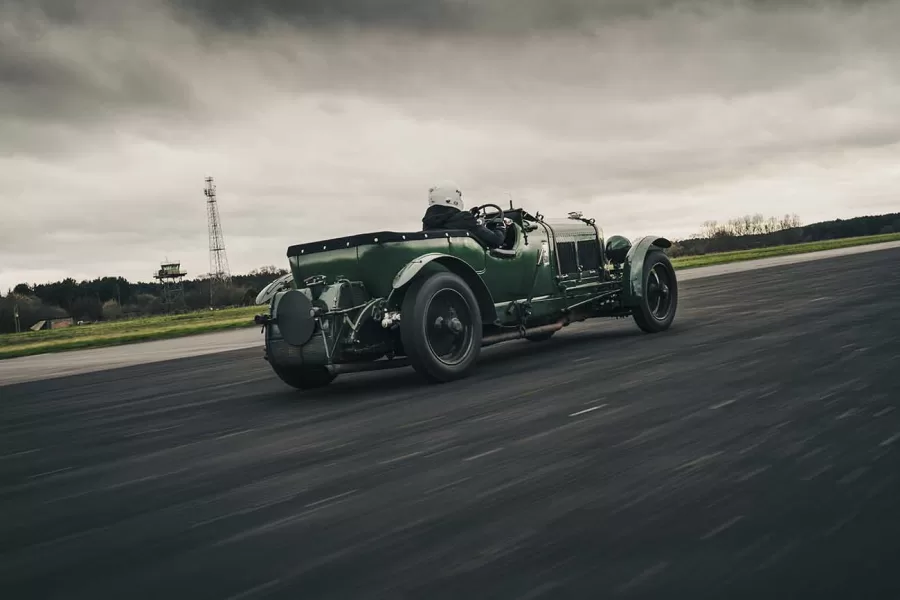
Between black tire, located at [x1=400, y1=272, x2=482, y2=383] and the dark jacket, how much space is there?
A: 760 mm

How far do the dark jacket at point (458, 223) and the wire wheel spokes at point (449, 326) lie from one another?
3.26ft

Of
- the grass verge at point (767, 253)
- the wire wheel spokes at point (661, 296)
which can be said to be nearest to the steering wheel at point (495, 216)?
the wire wheel spokes at point (661, 296)

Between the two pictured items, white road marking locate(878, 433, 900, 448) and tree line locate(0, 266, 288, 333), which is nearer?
white road marking locate(878, 433, 900, 448)

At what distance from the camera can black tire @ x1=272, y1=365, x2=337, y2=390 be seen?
835 centimetres

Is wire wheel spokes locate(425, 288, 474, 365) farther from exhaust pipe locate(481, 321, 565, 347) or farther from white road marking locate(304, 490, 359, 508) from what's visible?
white road marking locate(304, 490, 359, 508)

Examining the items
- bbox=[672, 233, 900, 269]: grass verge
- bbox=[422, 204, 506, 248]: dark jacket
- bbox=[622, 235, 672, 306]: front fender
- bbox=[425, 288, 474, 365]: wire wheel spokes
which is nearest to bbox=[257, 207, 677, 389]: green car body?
bbox=[425, 288, 474, 365]: wire wheel spokes

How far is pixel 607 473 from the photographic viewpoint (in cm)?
388

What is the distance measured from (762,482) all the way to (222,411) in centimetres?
523

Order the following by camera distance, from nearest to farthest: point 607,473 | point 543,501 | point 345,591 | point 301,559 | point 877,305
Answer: point 345,591, point 301,559, point 543,501, point 607,473, point 877,305

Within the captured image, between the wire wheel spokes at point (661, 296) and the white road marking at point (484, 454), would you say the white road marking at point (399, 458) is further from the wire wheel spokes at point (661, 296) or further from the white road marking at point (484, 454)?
the wire wheel spokes at point (661, 296)

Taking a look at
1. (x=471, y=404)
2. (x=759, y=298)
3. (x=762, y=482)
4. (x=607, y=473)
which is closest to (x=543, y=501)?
(x=607, y=473)

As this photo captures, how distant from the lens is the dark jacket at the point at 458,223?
8.80 m

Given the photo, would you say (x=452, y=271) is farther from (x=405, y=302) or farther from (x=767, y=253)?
(x=767, y=253)

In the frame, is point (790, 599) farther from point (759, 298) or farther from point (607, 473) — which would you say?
point (759, 298)
